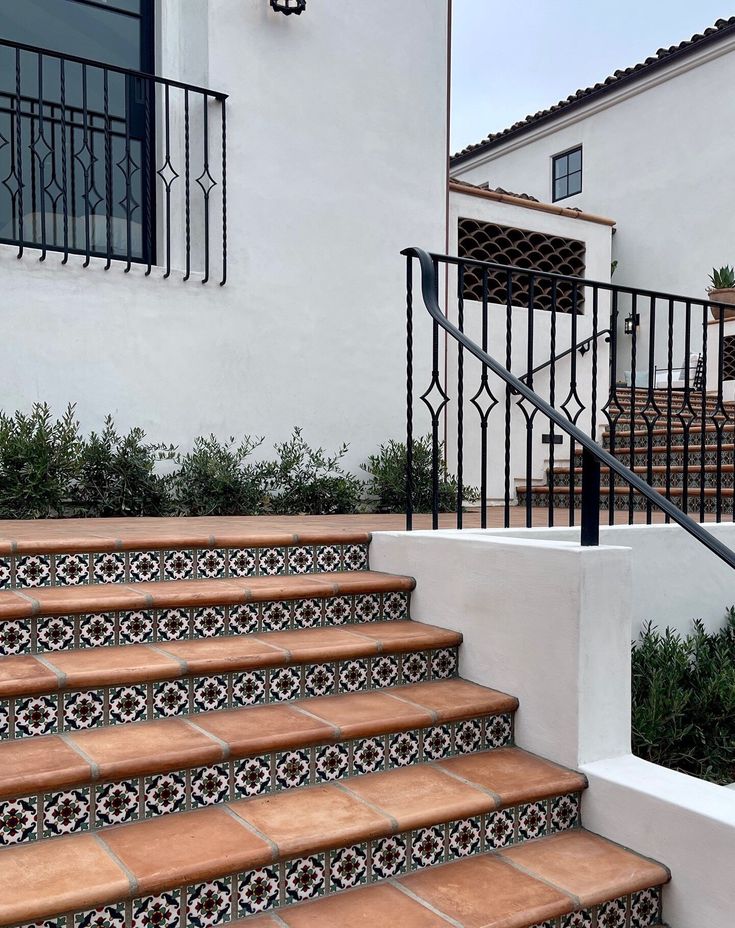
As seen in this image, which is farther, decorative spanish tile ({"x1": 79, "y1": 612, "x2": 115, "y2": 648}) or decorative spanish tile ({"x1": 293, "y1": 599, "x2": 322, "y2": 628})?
decorative spanish tile ({"x1": 293, "y1": 599, "x2": 322, "y2": 628})

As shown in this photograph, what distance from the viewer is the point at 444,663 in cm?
291

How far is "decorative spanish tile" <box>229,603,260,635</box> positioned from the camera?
2.81 meters

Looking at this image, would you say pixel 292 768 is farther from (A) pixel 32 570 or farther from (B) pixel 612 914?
(A) pixel 32 570

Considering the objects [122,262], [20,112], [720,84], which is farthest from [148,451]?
[720,84]

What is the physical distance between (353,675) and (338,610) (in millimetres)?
359

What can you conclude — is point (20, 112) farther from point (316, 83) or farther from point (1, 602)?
point (1, 602)

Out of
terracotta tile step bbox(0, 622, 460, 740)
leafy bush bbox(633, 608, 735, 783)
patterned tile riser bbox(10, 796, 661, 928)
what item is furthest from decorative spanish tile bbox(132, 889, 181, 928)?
leafy bush bbox(633, 608, 735, 783)

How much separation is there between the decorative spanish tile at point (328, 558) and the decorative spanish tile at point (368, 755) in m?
1.00

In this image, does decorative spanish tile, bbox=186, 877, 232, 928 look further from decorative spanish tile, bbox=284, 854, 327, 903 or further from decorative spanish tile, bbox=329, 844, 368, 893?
decorative spanish tile, bbox=329, 844, 368, 893

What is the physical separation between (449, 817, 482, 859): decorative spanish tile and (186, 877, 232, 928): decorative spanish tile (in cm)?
62

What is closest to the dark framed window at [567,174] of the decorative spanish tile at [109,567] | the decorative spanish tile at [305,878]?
the decorative spanish tile at [109,567]

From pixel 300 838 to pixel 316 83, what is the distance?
551cm

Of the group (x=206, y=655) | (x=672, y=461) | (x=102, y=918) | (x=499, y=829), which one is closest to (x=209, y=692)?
(x=206, y=655)

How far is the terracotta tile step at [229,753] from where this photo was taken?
75.5 inches
